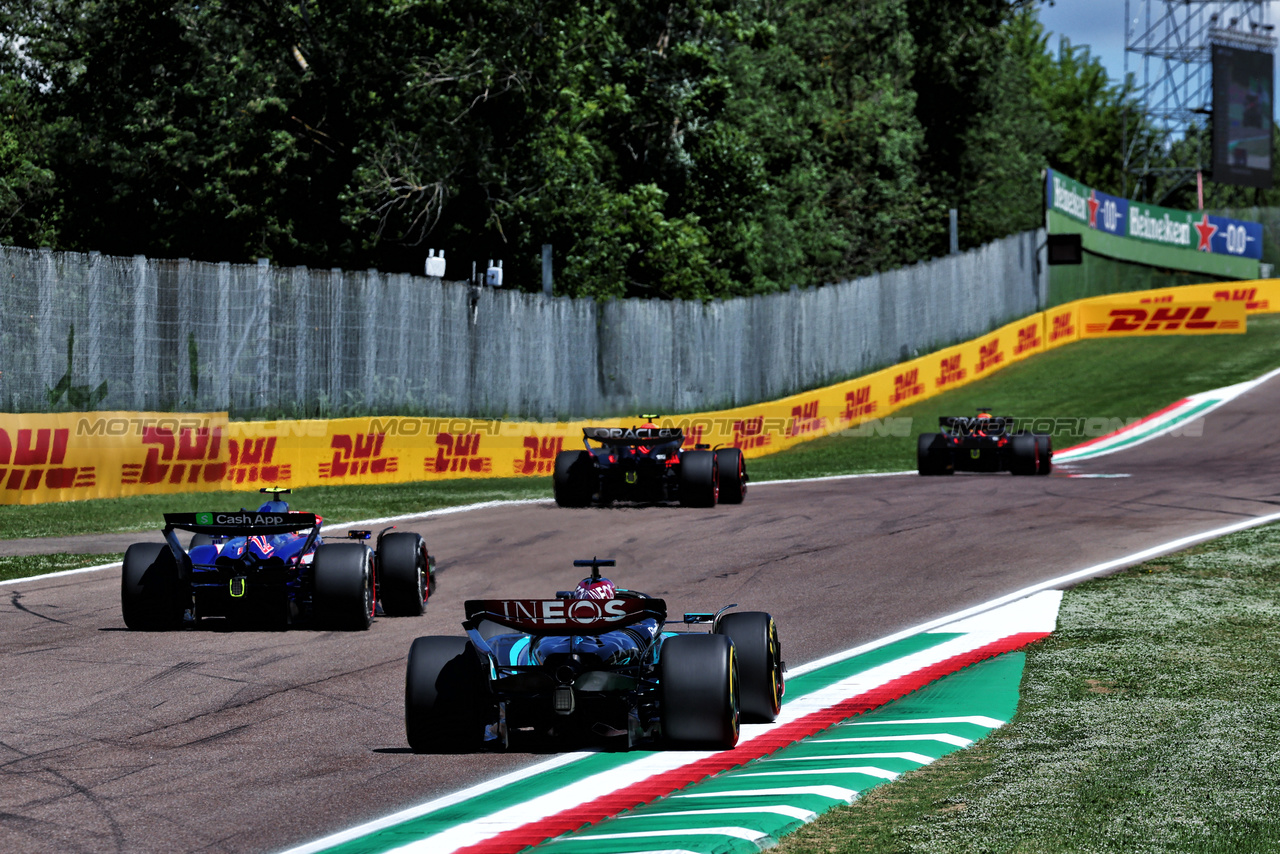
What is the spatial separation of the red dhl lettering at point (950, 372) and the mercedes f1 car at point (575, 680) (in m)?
35.6

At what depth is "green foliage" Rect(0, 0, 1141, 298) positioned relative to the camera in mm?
40219

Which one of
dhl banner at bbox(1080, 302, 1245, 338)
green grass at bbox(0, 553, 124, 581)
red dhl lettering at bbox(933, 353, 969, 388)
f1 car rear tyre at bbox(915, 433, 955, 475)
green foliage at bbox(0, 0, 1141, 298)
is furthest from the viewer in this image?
dhl banner at bbox(1080, 302, 1245, 338)

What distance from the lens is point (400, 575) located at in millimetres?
13297

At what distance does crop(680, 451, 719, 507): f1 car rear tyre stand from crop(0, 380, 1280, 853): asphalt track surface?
40cm

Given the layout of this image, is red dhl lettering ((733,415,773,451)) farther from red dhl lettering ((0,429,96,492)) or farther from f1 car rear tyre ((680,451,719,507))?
red dhl lettering ((0,429,96,492))

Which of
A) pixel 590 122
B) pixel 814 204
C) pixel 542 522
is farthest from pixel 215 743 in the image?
pixel 814 204

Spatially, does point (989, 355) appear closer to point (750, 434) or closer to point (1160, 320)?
point (1160, 320)

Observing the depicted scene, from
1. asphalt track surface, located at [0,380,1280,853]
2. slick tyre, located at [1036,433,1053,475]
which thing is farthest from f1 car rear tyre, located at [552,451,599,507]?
slick tyre, located at [1036,433,1053,475]

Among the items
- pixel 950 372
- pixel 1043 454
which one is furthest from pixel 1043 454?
pixel 950 372

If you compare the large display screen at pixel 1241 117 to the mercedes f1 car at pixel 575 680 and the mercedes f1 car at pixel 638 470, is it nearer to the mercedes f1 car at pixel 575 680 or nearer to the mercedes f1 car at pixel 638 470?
the mercedes f1 car at pixel 638 470

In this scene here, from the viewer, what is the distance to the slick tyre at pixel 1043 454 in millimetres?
27094

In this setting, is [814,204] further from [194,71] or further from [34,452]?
[34,452]

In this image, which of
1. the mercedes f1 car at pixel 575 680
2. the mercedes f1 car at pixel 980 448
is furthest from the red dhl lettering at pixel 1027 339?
the mercedes f1 car at pixel 575 680

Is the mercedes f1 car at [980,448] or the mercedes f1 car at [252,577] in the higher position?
the mercedes f1 car at [980,448]
